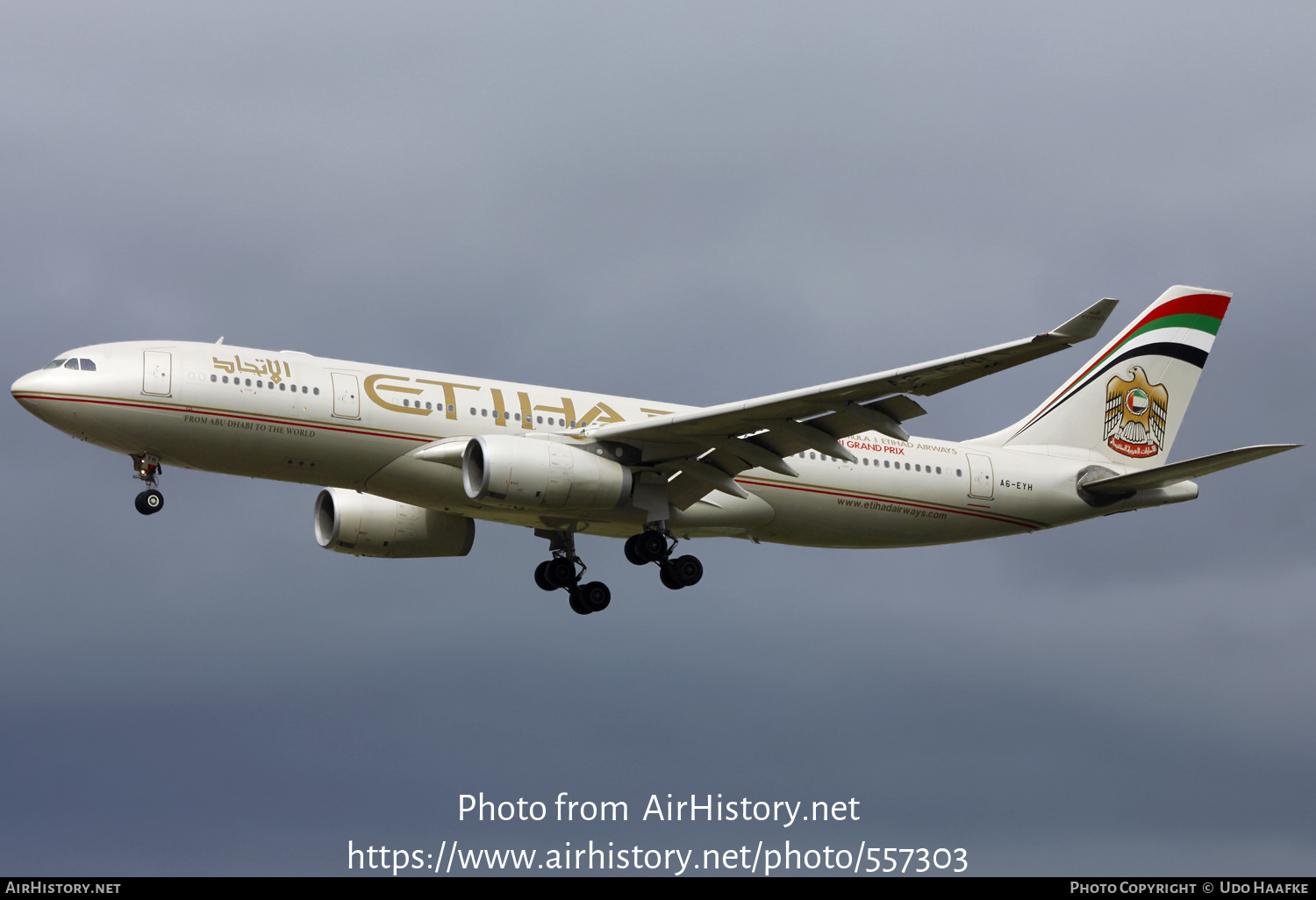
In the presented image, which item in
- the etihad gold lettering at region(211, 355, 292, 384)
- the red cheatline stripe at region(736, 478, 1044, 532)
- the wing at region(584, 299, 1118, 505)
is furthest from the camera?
the red cheatline stripe at region(736, 478, 1044, 532)

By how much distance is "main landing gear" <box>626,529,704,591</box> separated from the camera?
111 feet

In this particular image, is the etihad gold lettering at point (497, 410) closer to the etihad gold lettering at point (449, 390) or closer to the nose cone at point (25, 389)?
the etihad gold lettering at point (449, 390)

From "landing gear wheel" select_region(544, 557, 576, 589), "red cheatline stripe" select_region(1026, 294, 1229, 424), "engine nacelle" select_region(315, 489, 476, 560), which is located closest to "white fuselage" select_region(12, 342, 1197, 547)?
"landing gear wheel" select_region(544, 557, 576, 589)

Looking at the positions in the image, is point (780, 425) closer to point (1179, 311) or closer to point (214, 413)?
point (214, 413)

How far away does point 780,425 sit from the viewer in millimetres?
31422

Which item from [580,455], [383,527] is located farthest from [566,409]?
[383,527]

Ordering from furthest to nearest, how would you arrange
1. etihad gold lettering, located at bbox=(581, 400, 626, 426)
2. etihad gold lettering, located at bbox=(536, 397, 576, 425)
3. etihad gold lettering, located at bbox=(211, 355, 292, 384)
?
etihad gold lettering, located at bbox=(581, 400, 626, 426) → etihad gold lettering, located at bbox=(536, 397, 576, 425) → etihad gold lettering, located at bbox=(211, 355, 292, 384)

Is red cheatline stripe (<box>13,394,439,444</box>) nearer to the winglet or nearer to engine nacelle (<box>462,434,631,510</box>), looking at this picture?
engine nacelle (<box>462,434,631,510</box>)

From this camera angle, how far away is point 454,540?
38.0 meters

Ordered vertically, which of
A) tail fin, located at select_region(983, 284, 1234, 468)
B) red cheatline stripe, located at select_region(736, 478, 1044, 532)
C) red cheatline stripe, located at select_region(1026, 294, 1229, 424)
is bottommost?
red cheatline stripe, located at select_region(736, 478, 1044, 532)

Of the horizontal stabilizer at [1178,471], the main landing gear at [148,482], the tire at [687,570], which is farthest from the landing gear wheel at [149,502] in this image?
the horizontal stabilizer at [1178,471]

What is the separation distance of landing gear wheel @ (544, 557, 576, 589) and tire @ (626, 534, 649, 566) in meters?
3.17

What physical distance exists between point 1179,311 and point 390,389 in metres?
22.2

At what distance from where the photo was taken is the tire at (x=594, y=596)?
3719 cm
